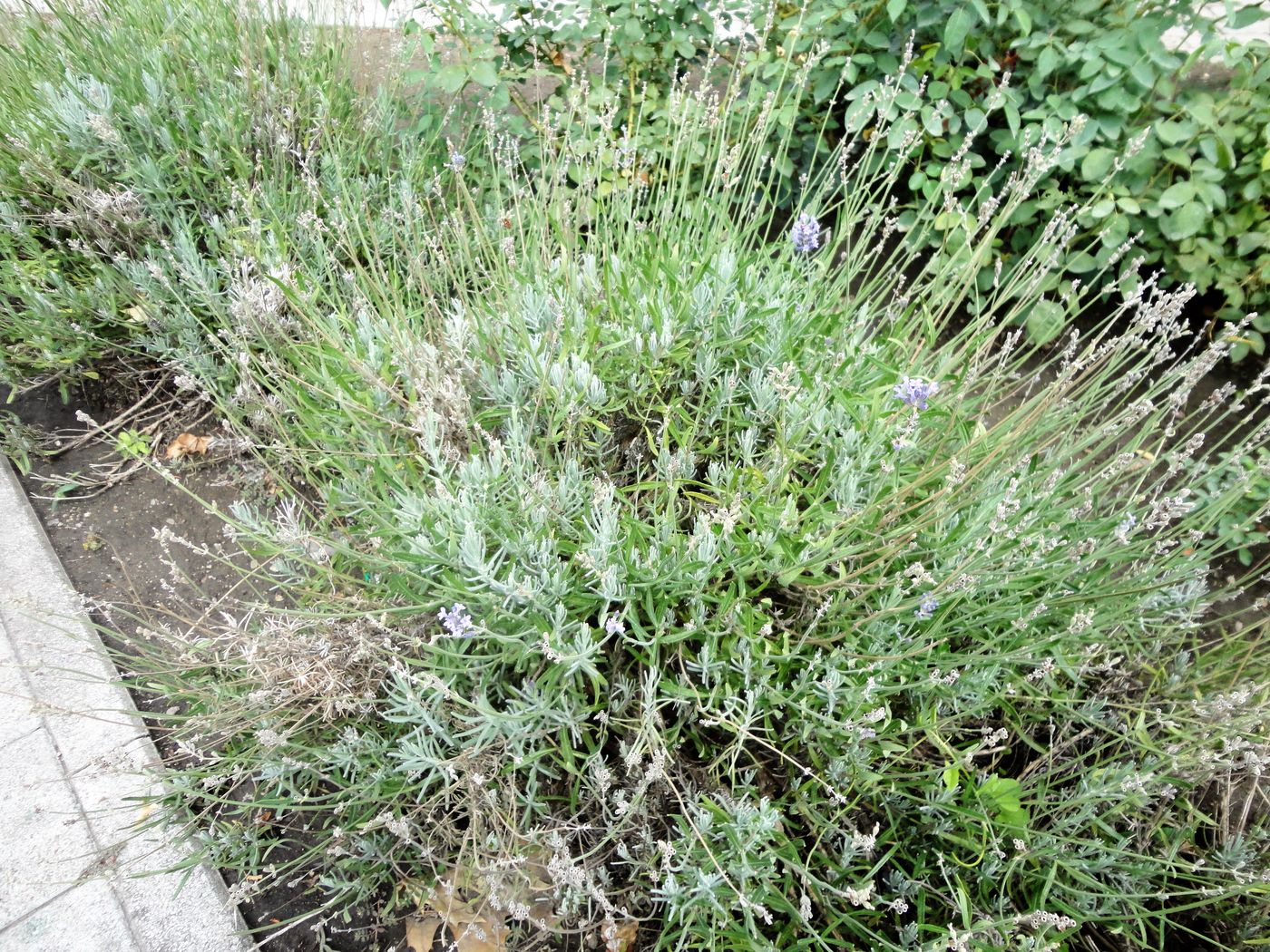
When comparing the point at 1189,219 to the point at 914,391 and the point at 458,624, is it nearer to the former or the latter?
the point at 914,391

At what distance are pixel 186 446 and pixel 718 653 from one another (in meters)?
2.26

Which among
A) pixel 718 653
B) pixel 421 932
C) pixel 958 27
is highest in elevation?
pixel 958 27

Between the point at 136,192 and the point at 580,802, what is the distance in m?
2.67

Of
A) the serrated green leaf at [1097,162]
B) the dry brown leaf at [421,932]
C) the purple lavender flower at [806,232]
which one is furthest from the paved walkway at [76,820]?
the serrated green leaf at [1097,162]

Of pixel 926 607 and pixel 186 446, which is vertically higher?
pixel 926 607

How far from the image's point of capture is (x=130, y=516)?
9.20 feet

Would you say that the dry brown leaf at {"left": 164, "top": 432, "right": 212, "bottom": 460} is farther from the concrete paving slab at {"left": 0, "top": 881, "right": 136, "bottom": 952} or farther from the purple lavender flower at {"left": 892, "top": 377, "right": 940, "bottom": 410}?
the purple lavender flower at {"left": 892, "top": 377, "right": 940, "bottom": 410}

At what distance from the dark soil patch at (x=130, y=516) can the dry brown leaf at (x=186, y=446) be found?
0.05 meters

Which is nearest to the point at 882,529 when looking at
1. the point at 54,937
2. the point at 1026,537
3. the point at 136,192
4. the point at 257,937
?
the point at 1026,537

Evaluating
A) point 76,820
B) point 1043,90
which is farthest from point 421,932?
point 1043,90

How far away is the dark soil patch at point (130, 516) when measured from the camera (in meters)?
2.52

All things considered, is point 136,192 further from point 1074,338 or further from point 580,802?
point 1074,338

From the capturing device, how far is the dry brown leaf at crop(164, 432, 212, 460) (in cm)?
295

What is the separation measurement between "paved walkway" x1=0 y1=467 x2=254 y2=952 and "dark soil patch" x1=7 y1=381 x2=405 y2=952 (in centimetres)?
12
